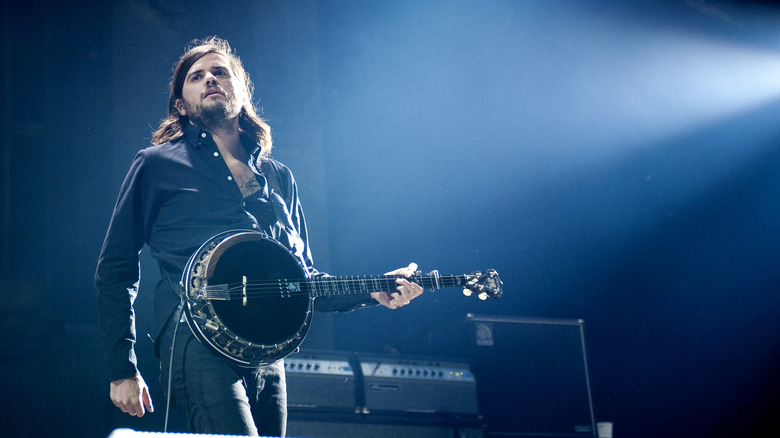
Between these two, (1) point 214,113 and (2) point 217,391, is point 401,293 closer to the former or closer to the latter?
(2) point 217,391

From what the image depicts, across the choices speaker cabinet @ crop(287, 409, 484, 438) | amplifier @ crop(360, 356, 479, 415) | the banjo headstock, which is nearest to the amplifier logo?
amplifier @ crop(360, 356, 479, 415)

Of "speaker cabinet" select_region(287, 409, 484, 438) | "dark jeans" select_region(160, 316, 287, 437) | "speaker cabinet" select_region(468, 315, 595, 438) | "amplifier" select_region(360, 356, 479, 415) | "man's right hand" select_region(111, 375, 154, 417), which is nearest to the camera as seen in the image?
"dark jeans" select_region(160, 316, 287, 437)

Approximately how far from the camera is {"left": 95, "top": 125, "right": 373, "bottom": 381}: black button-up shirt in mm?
2104

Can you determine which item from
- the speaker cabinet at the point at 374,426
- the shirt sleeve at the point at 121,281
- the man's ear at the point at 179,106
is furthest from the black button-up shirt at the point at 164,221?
the speaker cabinet at the point at 374,426

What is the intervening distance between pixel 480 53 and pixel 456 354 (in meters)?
2.34

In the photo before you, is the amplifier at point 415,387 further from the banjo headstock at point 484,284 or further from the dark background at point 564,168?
the banjo headstock at point 484,284

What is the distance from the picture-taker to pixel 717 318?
4805 millimetres

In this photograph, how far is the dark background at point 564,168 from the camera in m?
4.49

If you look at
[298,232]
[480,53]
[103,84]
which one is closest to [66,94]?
[103,84]

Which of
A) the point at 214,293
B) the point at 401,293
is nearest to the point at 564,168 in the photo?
the point at 401,293

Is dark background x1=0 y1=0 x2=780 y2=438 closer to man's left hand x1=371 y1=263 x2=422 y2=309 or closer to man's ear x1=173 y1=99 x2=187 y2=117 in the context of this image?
man's ear x1=173 y1=99 x2=187 y2=117

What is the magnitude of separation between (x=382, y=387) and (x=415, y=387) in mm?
196

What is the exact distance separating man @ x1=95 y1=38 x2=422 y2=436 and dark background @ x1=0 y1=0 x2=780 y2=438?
5.40ft

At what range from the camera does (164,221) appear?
2229 mm
